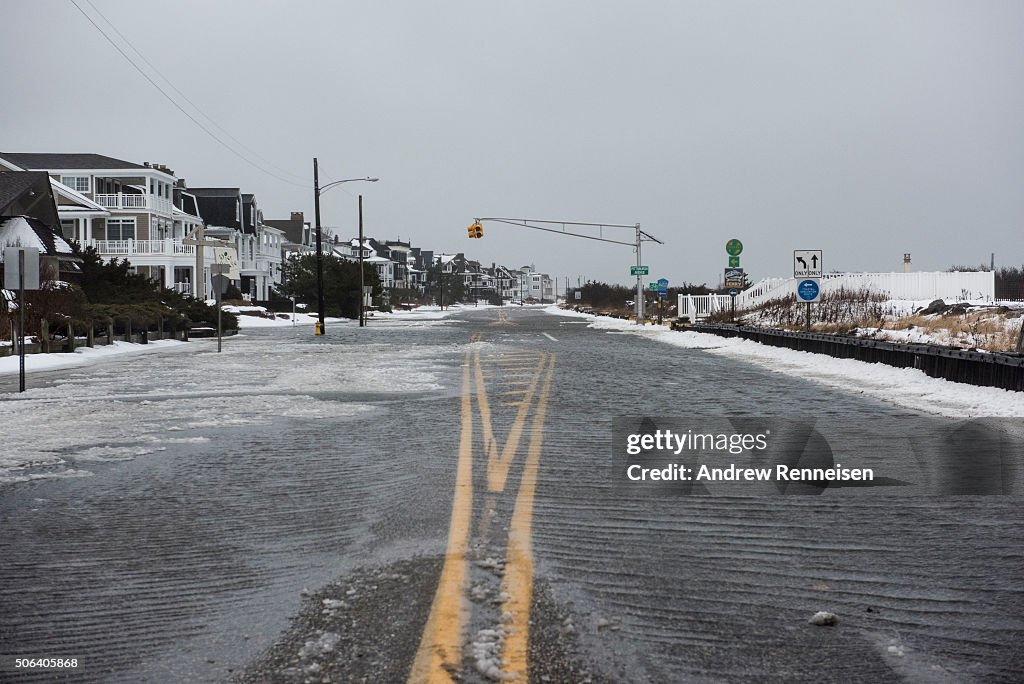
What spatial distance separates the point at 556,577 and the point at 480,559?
0.54 meters

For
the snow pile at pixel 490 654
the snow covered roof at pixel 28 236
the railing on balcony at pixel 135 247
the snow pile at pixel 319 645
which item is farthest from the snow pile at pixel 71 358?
the railing on balcony at pixel 135 247

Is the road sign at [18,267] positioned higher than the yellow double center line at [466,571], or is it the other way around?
the road sign at [18,267]

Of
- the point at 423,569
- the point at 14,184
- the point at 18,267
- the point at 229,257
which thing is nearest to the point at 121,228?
the point at 229,257

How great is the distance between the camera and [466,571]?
5578mm

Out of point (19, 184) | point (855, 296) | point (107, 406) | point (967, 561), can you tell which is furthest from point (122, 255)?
point (967, 561)

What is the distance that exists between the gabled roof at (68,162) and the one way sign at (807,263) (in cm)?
5802

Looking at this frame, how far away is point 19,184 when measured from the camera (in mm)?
46250

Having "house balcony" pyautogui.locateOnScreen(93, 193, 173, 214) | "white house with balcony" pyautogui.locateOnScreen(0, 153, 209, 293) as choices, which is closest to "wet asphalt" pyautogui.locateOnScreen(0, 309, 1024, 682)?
"white house with balcony" pyautogui.locateOnScreen(0, 153, 209, 293)

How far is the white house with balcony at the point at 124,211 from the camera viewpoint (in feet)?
246

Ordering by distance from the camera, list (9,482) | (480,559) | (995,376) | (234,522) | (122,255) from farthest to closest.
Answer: (122,255) → (995,376) → (9,482) → (234,522) → (480,559)

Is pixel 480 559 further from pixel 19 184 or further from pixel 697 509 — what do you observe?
pixel 19 184

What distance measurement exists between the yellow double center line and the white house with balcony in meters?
68.5

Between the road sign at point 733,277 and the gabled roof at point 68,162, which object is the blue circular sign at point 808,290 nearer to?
the road sign at point 733,277

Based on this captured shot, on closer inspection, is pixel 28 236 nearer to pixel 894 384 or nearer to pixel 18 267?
pixel 18 267
